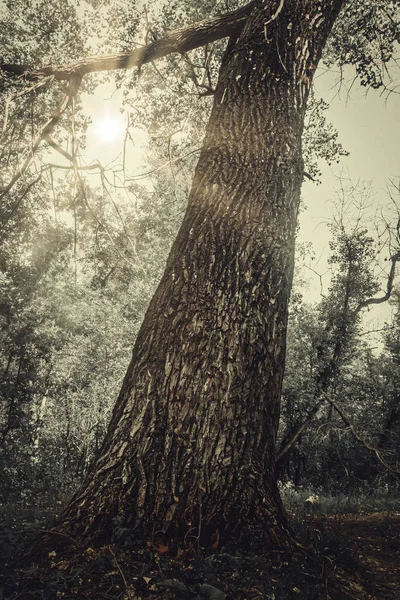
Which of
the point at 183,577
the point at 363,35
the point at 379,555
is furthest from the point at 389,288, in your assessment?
the point at 183,577

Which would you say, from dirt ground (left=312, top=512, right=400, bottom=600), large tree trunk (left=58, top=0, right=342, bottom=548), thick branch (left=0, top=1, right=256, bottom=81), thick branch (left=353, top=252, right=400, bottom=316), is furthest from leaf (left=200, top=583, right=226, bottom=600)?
thick branch (left=353, top=252, right=400, bottom=316)

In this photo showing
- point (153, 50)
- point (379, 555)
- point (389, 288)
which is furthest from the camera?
point (389, 288)

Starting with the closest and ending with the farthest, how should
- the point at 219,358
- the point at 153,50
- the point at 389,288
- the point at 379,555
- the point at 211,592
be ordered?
A: 1. the point at 211,592
2. the point at 219,358
3. the point at 379,555
4. the point at 153,50
5. the point at 389,288

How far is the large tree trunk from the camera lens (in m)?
1.74

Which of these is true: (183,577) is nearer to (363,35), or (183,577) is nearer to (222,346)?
(222,346)

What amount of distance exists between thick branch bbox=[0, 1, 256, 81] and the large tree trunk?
35.8 inches

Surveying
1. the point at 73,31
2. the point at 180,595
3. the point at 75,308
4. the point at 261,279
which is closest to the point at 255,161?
the point at 261,279

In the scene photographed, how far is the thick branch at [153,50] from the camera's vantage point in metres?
3.13

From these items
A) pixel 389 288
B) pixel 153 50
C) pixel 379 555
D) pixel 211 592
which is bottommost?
pixel 379 555

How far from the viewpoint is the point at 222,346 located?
79.4 inches

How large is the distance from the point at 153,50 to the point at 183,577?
4.04 meters

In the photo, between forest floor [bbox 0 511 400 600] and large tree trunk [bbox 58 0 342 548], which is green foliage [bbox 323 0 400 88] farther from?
forest floor [bbox 0 511 400 600]

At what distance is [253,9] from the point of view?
3410 mm

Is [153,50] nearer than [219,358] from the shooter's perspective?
No
